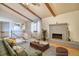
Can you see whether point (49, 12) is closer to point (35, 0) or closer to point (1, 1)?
point (35, 0)

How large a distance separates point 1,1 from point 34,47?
3.73 feet

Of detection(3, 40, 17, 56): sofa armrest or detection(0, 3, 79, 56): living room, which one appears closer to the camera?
detection(3, 40, 17, 56): sofa armrest

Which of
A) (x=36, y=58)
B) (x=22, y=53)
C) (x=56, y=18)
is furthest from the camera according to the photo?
(x=56, y=18)

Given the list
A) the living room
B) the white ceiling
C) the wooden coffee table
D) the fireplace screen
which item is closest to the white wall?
the living room

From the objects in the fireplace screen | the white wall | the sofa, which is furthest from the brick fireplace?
the sofa

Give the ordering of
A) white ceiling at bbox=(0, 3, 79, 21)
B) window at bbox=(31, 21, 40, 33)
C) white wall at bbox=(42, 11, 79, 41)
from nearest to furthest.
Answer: white ceiling at bbox=(0, 3, 79, 21) → white wall at bbox=(42, 11, 79, 41) → window at bbox=(31, 21, 40, 33)

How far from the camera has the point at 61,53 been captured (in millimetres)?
1665

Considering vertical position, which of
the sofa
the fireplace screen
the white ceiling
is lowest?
the sofa

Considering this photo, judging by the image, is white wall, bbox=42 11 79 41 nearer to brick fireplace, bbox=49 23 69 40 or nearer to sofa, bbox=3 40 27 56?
brick fireplace, bbox=49 23 69 40

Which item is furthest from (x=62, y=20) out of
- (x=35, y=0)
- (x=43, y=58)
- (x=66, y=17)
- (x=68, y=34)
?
(x=43, y=58)

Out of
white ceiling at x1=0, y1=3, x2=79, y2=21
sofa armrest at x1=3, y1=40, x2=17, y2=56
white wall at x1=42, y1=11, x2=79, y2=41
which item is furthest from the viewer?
white wall at x1=42, y1=11, x2=79, y2=41

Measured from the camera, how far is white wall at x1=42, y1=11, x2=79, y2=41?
1.84 meters

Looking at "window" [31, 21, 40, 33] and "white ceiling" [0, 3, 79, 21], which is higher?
"white ceiling" [0, 3, 79, 21]

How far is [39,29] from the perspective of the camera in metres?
2.06
